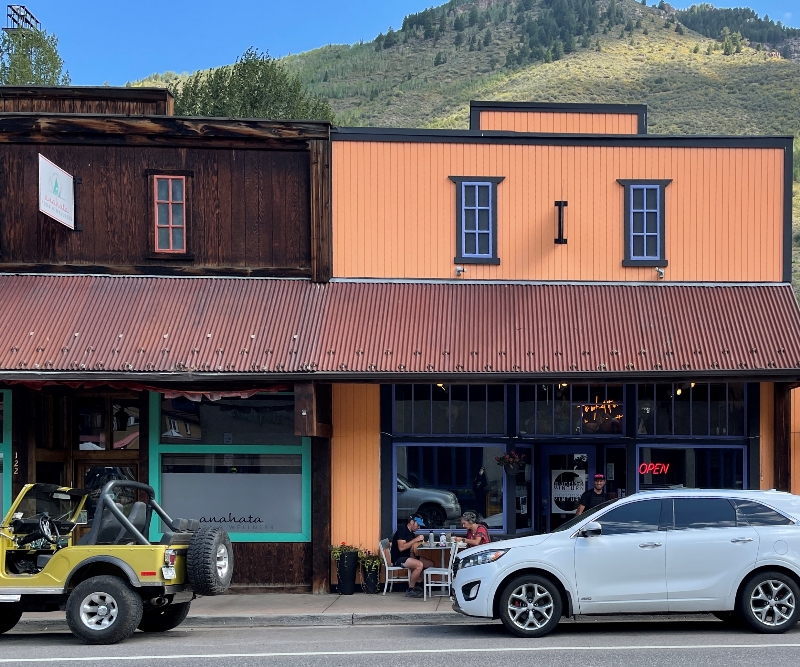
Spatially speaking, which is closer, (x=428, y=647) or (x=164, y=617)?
(x=428, y=647)

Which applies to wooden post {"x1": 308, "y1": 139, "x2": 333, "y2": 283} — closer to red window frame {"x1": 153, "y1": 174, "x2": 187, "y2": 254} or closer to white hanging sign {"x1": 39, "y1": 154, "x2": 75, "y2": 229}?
red window frame {"x1": 153, "y1": 174, "x2": 187, "y2": 254}

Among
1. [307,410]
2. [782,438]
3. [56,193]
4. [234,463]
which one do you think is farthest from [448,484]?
[56,193]

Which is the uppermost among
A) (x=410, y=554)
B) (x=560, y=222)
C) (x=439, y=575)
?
(x=560, y=222)

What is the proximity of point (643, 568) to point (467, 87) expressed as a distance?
231 feet

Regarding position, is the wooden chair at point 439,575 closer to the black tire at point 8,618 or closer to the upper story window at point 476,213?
the upper story window at point 476,213

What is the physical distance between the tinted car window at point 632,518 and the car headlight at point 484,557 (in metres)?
1.16

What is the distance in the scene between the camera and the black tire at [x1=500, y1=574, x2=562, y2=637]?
11312mm

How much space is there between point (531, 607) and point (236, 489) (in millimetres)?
6107

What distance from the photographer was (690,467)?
639 inches

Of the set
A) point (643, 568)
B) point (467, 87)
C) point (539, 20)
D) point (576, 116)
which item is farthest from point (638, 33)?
point (643, 568)

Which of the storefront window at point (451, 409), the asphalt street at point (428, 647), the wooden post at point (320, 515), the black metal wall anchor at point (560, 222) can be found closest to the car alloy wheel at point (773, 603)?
the asphalt street at point (428, 647)

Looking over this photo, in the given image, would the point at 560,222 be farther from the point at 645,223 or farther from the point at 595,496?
the point at 595,496

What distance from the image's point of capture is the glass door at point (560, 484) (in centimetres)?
1662

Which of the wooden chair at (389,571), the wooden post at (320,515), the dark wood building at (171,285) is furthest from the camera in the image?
the dark wood building at (171,285)
